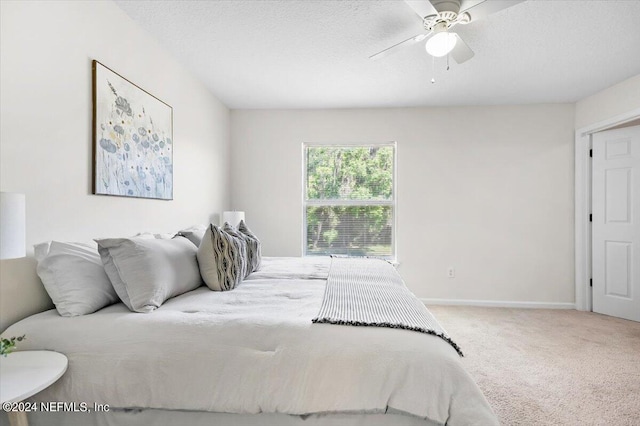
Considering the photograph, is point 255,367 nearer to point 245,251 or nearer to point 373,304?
point 373,304

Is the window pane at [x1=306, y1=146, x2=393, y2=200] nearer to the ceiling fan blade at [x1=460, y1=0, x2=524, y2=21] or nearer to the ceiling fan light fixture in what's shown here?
the ceiling fan light fixture

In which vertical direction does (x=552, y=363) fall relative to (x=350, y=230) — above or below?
below

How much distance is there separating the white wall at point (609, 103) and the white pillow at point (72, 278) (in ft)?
15.1

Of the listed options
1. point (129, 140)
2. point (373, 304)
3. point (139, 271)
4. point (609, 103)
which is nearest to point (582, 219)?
point (609, 103)

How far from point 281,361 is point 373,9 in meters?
2.12

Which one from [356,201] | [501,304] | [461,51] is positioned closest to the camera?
[461,51]

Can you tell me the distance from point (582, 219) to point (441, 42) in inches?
126

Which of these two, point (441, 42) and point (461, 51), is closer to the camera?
point (441, 42)

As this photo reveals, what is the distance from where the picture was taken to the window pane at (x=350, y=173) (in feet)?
13.9

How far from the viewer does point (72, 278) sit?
1.49 m

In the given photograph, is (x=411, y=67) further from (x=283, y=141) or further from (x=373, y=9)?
(x=283, y=141)

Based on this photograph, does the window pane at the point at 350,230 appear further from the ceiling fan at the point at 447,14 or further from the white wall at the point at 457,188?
the ceiling fan at the point at 447,14

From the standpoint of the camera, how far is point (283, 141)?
425 cm

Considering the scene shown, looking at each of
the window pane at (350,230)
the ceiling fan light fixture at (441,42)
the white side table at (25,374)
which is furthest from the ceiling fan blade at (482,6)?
the window pane at (350,230)
